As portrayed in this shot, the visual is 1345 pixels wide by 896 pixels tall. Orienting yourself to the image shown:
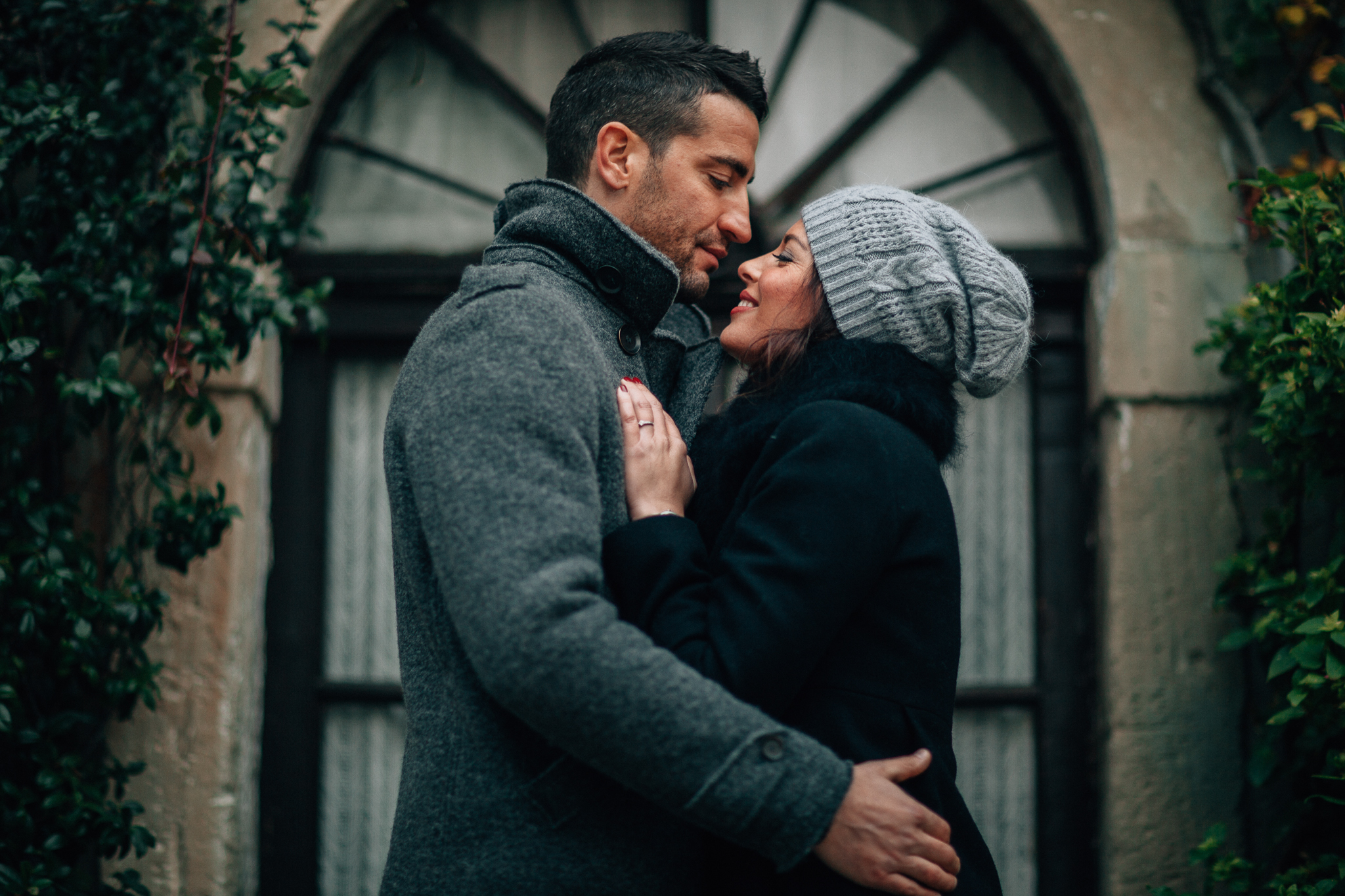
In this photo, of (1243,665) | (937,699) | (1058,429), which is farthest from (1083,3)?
(937,699)

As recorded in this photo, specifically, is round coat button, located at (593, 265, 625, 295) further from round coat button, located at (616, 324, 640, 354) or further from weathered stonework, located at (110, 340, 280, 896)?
weathered stonework, located at (110, 340, 280, 896)

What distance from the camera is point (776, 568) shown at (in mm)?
1335

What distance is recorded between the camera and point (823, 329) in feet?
5.58

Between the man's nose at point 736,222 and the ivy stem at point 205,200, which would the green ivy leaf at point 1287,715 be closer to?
the man's nose at point 736,222

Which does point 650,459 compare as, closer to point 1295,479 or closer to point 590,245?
point 590,245

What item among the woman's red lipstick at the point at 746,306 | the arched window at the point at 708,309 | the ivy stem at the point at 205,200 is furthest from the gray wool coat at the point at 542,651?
the arched window at the point at 708,309

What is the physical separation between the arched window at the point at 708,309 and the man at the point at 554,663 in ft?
5.41

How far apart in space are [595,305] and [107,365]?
1.27 m

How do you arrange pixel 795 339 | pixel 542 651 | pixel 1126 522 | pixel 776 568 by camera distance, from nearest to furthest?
pixel 542 651, pixel 776 568, pixel 795 339, pixel 1126 522

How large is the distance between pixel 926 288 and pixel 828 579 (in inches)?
20.7

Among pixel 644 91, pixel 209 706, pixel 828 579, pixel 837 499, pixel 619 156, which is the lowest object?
pixel 209 706

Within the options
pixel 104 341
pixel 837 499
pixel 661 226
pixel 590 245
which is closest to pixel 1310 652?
pixel 837 499

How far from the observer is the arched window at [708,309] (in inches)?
118

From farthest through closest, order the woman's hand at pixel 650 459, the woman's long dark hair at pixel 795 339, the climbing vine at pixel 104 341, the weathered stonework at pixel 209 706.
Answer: the weathered stonework at pixel 209 706
the climbing vine at pixel 104 341
the woman's long dark hair at pixel 795 339
the woman's hand at pixel 650 459
